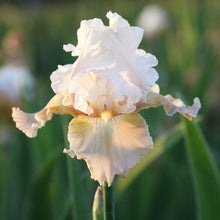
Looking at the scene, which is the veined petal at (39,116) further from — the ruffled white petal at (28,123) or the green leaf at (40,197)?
the green leaf at (40,197)

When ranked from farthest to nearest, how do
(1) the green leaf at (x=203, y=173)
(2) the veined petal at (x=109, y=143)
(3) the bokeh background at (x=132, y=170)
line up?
(3) the bokeh background at (x=132, y=170), (1) the green leaf at (x=203, y=173), (2) the veined petal at (x=109, y=143)

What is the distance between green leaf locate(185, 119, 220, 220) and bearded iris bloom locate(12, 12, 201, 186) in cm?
12

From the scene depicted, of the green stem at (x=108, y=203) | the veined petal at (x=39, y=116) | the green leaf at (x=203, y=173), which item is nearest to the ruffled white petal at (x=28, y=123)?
the veined petal at (x=39, y=116)

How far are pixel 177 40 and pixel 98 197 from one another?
9.92ft

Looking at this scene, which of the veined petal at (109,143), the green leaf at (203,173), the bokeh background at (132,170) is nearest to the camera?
the veined petal at (109,143)

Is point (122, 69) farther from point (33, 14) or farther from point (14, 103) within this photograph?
point (33, 14)

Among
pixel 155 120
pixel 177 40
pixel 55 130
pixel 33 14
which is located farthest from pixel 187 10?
pixel 33 14

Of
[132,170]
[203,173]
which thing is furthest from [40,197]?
[203,173]

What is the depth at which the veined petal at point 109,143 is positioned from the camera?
453 millimetres

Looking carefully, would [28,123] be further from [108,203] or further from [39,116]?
[108,203]

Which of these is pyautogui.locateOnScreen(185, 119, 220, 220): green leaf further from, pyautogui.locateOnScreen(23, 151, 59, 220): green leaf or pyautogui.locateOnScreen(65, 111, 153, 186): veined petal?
pyautogui.locateOnScreen(23, 151, 59, 220): green leaf

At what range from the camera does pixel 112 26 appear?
527 mm

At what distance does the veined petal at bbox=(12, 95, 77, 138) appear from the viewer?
1.71ft

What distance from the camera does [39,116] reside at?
0.53 metres
